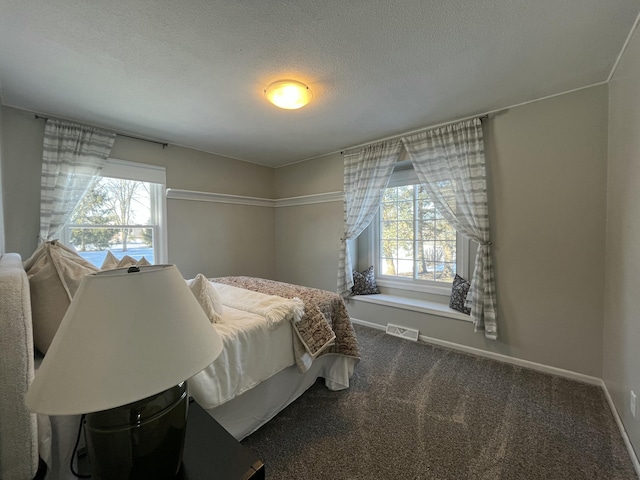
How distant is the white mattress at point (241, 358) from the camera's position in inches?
53.8

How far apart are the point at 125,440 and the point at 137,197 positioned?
10.6ft

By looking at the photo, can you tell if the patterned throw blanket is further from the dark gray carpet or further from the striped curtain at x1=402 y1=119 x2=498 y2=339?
the striped curtain at x1=402 y1=119 x2=498 y2=339

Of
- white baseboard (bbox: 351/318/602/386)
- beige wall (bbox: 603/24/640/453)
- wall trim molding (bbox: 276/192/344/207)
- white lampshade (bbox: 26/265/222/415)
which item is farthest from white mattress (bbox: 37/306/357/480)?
wall trim molding (bbox: 276/192/344/207)

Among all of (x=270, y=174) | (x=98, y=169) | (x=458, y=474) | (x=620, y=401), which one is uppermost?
(x=270, y=174)

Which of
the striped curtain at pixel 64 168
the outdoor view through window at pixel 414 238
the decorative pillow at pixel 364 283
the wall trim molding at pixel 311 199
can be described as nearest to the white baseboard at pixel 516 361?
the outdoor view through window at pixel 414 238

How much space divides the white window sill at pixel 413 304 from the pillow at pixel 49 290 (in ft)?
9.58

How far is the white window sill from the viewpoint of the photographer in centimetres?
287

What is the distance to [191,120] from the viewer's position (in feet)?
8.98

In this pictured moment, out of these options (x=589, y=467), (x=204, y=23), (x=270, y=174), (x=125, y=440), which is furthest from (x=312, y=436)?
(x=270, y=174)

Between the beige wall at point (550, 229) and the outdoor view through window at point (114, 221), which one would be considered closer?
the beige wall at point (550, 229)

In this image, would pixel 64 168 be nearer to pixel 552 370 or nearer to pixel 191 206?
pixel 191 206

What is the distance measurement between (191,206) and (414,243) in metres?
3.05

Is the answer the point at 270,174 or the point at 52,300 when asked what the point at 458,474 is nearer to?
the point at 52,300

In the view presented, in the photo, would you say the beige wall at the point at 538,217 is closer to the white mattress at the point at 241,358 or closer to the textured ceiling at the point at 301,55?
the textured ceiling at the point at 301,55
